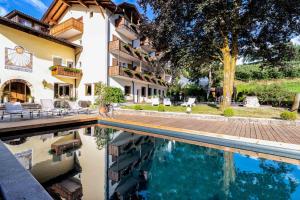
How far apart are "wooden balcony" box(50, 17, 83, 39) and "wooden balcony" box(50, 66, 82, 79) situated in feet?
12.7

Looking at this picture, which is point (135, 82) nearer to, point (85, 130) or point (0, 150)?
point (85, 130)

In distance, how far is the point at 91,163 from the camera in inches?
197

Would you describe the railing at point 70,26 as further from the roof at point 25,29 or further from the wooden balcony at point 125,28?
the wooden balcony at point 125,28

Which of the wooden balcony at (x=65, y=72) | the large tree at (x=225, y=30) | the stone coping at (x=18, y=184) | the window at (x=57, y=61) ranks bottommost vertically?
the stone coping at (x=18, y=184)

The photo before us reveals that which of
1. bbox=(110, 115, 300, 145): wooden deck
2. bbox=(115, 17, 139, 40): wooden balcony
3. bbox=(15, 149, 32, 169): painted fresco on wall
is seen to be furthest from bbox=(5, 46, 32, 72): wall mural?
bbox=(110, 115, 300, 145): wooden deck

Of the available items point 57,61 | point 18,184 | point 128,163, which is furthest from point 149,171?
point 57,61

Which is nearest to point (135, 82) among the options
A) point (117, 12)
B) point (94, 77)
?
point (94, 77)

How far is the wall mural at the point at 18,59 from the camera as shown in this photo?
12.4 meters

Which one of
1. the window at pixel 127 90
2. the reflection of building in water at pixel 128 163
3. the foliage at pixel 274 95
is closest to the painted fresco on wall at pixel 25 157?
the reflection of building in water at pixel 128 163

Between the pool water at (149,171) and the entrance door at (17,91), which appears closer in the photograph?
the pool water at (149,171)

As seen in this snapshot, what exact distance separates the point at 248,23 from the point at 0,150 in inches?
511

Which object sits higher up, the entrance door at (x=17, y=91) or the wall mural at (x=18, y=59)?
the wall mural at (x=18, y=59)

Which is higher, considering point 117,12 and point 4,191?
point 117,12

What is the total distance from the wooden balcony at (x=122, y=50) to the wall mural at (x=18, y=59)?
6750 millimetres
